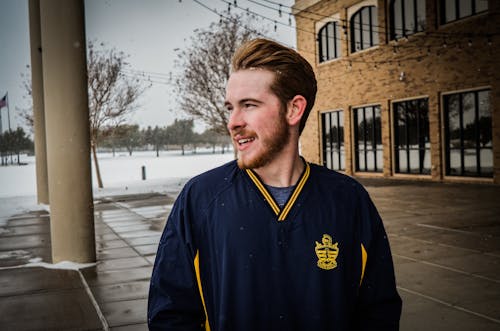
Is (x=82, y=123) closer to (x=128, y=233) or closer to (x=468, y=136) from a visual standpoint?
(x=128, y=233)

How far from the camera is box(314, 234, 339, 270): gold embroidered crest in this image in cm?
192

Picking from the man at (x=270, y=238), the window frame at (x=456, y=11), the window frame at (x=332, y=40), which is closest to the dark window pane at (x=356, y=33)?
the window frame at (x=332, y=40)

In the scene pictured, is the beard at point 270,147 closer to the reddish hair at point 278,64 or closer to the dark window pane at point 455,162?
the reddish hair at point 278,64

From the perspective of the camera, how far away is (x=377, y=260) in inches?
82.4

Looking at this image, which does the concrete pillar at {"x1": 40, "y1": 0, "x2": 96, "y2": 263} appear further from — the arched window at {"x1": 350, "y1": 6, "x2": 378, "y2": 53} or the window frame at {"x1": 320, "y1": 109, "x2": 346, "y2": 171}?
the window frame at {"x1": 320, "y1": 109, "x2": 346, "y2": 171}

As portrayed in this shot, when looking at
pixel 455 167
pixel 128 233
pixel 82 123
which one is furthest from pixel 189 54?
pixel 82 123

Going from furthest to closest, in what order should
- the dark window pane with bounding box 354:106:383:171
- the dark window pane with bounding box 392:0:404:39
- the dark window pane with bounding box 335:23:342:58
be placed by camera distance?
the dark window pane with bounding box 335:23:342:58
the dark window pane with bounding box 354:106:383:171
the dark window pane with bounding box 392:0:404:39

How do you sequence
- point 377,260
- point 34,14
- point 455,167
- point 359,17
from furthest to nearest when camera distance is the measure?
point 359,17, point 455,167, point 34,14, point 377,260

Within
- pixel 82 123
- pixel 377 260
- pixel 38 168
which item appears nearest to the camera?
pixel 377 260

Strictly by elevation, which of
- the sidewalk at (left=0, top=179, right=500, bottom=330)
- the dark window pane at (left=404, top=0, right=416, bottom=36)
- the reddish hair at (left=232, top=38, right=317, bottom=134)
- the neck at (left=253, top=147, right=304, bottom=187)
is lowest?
the sidewalk at (left=0, top=179, right=500, bottom=330)

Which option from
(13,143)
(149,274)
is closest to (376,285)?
(149,274)

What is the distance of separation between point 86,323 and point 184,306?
10.9 ft

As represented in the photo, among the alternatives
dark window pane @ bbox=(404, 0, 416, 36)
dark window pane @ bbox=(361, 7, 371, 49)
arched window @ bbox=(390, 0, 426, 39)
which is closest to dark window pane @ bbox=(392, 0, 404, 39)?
arched window @ bbox=(390, 0, 426, 39)

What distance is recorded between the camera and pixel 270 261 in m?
1.93
